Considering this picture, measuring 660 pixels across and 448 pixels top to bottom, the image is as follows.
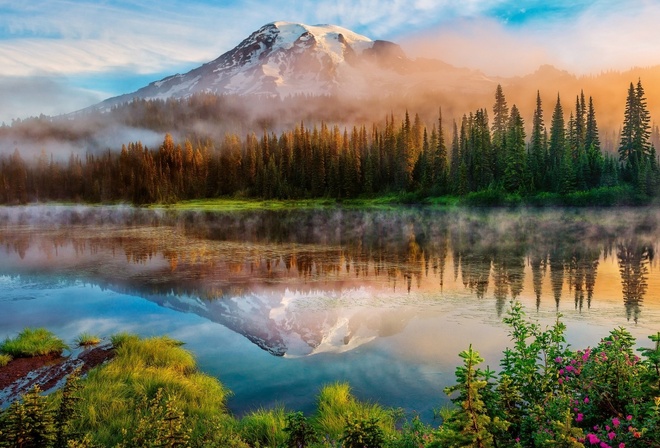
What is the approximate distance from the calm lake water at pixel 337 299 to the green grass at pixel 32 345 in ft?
3.42

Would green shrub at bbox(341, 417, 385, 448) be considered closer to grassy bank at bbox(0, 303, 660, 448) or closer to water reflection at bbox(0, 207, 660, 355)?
grassy bank at bbox(0, 303, 660, 448)

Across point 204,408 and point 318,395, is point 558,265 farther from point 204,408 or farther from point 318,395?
point 204,408

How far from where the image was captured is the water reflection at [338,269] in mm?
18703

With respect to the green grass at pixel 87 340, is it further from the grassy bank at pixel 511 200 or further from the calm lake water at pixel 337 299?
the grassy bank at pixel 511 200

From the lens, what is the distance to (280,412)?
9.98m

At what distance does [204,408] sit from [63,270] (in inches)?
1018

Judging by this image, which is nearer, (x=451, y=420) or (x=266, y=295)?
(x=451, y=420)

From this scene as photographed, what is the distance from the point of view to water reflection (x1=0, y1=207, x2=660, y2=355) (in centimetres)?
1870

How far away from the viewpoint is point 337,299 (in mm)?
21453

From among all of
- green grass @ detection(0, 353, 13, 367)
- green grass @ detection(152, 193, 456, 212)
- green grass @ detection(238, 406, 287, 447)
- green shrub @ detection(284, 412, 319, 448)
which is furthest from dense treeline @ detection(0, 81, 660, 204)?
green shrub @ detection(284, 412, 319, 448)

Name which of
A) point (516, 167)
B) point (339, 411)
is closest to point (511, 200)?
point (516, 167)

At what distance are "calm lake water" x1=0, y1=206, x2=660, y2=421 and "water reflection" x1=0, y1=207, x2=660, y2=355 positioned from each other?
0.41 ft

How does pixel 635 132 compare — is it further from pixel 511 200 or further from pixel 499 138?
pixel 511 200

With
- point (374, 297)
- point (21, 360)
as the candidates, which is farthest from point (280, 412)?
point (374, 297)
